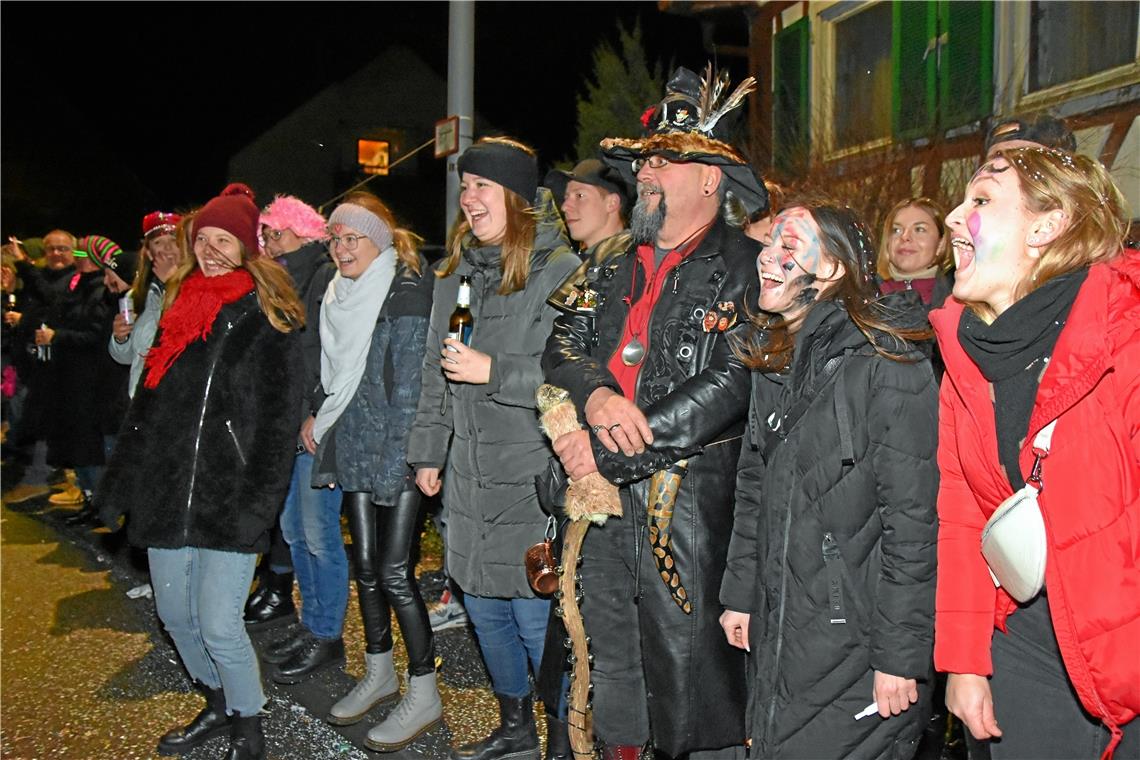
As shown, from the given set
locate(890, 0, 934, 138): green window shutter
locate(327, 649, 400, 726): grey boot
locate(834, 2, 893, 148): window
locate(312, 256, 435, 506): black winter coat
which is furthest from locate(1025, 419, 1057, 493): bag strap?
locate(834, 2, 893, 148): window

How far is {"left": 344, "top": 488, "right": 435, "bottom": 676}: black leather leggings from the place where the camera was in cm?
424

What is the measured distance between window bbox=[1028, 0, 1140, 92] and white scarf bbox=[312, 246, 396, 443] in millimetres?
5834

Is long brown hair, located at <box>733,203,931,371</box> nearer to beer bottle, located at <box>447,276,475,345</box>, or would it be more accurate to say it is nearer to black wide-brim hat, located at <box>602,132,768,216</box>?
black wide-brim hat, located at <box>602,132,768,216</box>

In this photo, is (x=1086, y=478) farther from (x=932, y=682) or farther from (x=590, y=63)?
(x=590, y=63)

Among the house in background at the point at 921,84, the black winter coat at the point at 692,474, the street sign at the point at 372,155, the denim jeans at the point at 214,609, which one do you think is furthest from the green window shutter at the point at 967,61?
the street sign at the point at 372,155

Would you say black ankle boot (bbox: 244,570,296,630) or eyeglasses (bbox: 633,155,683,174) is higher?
eyeglasses (bbox: 633,155,683,174)

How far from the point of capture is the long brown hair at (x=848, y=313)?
2.62 meters

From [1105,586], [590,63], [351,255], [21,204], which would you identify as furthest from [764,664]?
[21,204]

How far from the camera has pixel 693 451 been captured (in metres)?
3.06

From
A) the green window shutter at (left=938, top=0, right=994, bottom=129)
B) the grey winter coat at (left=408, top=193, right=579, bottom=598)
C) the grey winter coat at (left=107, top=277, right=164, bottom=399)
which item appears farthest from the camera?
the green window shutter at (left=938, top=0, right=994, bottom=129)

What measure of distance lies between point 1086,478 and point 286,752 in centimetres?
349

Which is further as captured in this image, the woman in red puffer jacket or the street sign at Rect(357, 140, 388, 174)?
the street sign at Rect(357, 140, 388, 174)

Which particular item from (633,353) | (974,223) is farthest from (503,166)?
(974,223)

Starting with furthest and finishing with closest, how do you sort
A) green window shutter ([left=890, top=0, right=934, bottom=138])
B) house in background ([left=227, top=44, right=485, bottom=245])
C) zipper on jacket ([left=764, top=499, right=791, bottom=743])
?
house in background ([left=227, top=44, right=485, bottom=245]) → green window shutter ([left=890, top=0, right=934, bottom=138]) → zipper on jacket ([left=764, top=499, right=791, bottom=743])
